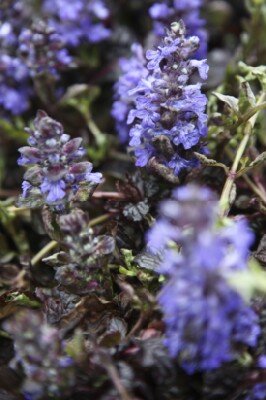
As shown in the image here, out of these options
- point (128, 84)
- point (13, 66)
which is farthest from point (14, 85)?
point (128, 84)

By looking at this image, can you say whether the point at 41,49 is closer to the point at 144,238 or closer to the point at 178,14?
the point at 178,14

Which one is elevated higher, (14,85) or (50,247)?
(14,85)

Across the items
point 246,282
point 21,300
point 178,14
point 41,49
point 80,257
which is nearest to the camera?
point 246,282

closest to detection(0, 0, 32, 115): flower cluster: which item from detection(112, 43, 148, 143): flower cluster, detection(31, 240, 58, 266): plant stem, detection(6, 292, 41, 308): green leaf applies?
detection(112, 43, 148, 143): flower cluster

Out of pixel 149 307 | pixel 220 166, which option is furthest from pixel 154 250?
pixel 220 166

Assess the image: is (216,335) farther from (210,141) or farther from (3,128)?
(3,128)
